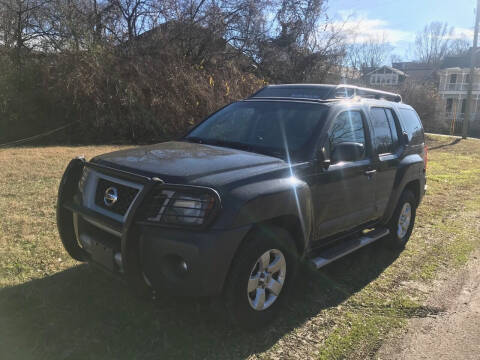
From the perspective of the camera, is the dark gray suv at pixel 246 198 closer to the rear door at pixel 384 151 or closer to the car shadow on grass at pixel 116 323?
the rear door at pixel 384 151

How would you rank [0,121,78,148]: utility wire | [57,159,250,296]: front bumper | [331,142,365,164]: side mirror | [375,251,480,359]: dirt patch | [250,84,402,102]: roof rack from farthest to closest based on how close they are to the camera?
[0,121,78,148]: utility wire, [250,84,402,102]: roof rack, [331,142,365,164]: side mirror, [375,251,480,359]: dirt patch, [57,159,250,296]: front bumper

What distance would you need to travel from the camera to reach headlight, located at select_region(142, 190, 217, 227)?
8.61ft

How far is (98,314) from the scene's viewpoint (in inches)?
126

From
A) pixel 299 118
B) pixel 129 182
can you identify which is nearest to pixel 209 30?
pixel 299 118

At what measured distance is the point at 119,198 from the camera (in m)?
2.89

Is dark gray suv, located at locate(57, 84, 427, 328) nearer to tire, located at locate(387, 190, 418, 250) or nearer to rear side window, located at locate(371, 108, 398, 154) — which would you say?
rear side window, located at locate(371, 108, 398, 154)

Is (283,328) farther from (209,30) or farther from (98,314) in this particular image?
(209,30)

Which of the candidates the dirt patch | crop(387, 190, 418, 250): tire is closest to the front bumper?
the dirt patch

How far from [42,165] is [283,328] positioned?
7661mm

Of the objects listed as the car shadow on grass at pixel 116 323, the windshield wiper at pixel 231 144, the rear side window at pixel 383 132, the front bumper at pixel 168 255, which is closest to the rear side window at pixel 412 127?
the rear side window at pixel 383 132

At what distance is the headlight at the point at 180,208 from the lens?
2.62m

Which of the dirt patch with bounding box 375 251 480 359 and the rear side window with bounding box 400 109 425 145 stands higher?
the rear side window with bounding box 400 109 425 145

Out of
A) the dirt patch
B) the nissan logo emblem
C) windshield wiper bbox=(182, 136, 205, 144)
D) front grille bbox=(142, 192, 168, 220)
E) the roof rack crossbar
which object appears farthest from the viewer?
the roof rack crossbar

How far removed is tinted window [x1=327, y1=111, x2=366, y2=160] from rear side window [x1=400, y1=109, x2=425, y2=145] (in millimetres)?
1242
